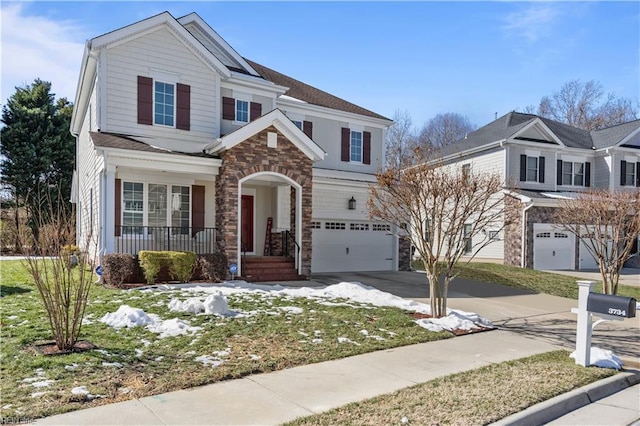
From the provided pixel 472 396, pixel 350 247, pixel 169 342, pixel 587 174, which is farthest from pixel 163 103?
pixel 587 174

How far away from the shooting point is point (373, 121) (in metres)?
19.8

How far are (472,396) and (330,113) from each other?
15150 millimetres

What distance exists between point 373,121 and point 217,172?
8.70m

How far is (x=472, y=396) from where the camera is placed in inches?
192

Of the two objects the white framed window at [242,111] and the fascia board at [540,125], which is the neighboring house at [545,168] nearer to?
the fascia board at [540,125]

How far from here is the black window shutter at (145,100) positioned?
45.9 ft

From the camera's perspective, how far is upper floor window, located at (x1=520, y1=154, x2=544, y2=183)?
23.6m

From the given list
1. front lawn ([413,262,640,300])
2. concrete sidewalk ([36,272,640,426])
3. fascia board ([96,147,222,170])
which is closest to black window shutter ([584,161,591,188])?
front lawn ([413,262,640,300])

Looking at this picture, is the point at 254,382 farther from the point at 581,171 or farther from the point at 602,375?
the point at 581,171

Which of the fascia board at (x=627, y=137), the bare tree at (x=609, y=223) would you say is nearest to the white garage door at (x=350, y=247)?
the bare tree at (x=609, y=223)

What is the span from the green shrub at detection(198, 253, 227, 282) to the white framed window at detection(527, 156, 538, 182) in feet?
58.1

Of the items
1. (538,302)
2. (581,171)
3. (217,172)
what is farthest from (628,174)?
(217,172)

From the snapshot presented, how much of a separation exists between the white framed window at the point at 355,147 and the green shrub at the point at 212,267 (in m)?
8.60

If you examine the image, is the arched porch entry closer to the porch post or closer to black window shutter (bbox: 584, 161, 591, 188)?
the porch post
